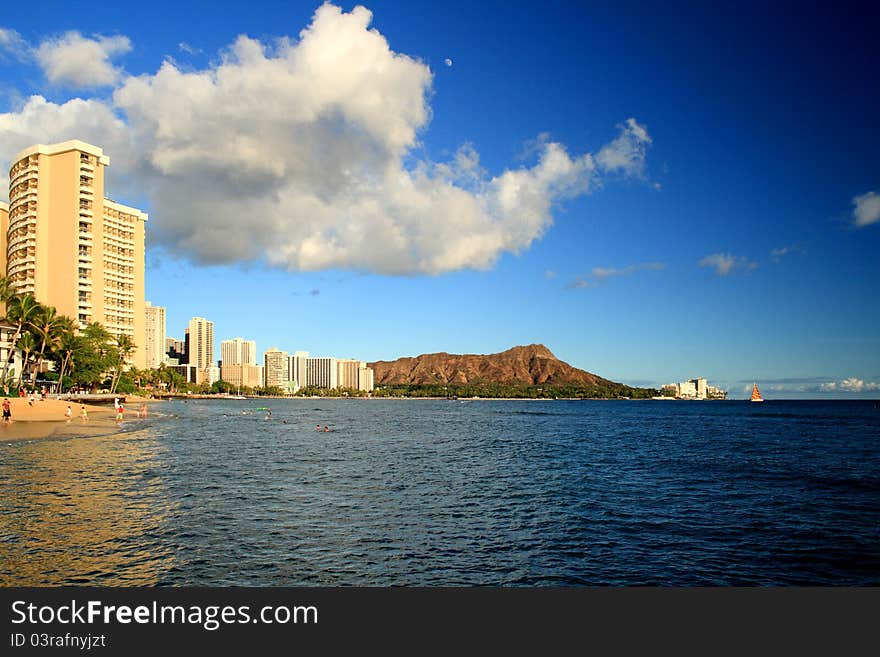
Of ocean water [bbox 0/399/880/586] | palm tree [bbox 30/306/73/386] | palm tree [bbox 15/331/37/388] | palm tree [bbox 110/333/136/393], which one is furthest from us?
palm tree [bbox 110/333/136/393]

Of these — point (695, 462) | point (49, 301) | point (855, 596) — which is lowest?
point (695, 462)

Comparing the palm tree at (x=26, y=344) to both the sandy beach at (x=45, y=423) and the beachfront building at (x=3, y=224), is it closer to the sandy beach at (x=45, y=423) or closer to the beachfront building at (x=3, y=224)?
the sandy beach at (x=45, y=423)

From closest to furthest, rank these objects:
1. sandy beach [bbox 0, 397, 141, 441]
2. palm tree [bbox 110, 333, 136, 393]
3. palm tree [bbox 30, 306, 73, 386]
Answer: sandy beach [bbox 0, 397, 141, 441], palm tree [bbox 30, 306, 73, 386], palm tree [bbox 110, 333, 136, 393]

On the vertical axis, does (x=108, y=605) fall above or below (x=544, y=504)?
above

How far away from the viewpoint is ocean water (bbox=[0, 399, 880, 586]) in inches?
667

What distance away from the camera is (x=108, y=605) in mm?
10477

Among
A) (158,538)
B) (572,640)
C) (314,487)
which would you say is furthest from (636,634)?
(314,487)

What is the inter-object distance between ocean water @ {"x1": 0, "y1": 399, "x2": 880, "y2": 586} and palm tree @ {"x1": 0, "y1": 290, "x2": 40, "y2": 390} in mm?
70021

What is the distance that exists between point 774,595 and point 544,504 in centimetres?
1578

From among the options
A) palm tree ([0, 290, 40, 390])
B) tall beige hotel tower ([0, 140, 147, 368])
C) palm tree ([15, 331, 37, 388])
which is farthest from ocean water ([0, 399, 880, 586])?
tall beige hotel tower ([0, 140, 147, 368])

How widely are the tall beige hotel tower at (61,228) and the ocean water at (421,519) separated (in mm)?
117461

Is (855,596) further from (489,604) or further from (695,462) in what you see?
(695,462)

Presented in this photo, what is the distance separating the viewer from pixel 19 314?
101m

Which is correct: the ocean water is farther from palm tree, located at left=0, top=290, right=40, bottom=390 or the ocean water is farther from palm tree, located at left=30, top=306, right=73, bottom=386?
palm tree, located at left=30, top=306, right=73, bottom=386
